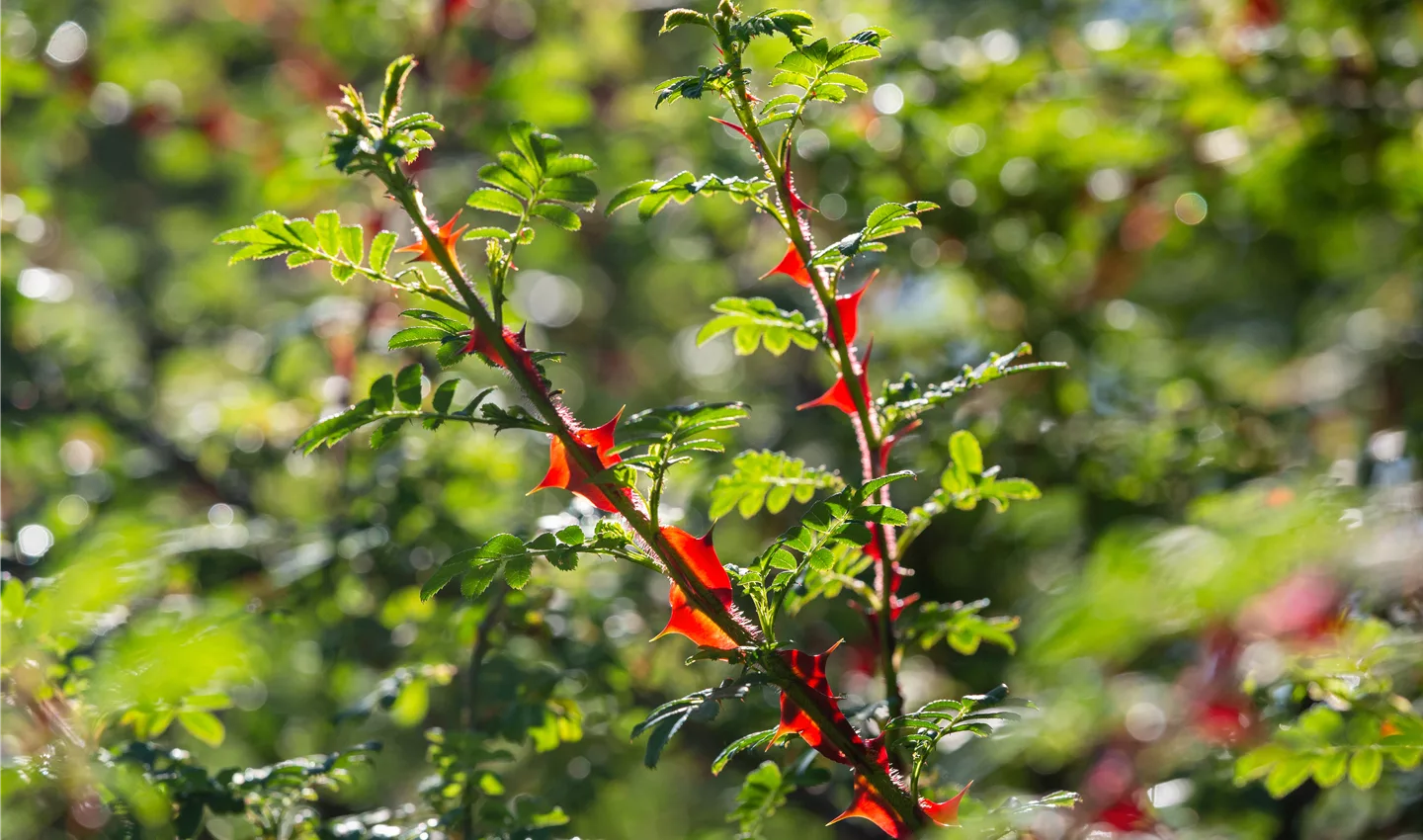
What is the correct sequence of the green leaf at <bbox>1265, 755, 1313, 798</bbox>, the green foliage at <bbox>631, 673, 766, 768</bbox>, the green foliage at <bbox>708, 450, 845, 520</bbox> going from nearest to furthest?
the green foliage at <bbox>631, 673, 766, 768</bbox>
the green foliage at <bbox>708, 450, 845, 520</bbox>
the green leaf at <bbox>1265, 755, 1313, 798</bbox>

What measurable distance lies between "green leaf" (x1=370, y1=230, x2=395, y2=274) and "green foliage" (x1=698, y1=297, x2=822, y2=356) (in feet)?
0.87

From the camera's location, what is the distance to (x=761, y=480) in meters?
1.01

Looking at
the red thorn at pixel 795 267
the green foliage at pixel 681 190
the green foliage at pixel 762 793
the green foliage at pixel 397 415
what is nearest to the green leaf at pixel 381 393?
the green foliage at pixel 397 415

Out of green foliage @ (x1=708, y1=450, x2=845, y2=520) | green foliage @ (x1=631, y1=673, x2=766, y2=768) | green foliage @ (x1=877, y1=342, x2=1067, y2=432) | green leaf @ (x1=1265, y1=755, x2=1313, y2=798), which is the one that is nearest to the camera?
green foliage @ (x1=631, y1=673, x2=766, y2=768)

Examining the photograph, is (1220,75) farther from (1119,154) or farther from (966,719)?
(966,719)

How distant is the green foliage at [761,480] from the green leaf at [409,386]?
0.95 ft

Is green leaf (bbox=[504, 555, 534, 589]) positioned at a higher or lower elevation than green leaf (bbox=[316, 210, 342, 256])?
lower

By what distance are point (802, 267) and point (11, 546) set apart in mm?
1319

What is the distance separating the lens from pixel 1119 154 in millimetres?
1949

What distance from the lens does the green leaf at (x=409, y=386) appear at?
847 millimetres

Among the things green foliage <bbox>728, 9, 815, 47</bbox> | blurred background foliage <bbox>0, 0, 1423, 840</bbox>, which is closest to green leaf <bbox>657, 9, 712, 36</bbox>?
green foliage <bbox>728, 9, 815, 47</bbox>

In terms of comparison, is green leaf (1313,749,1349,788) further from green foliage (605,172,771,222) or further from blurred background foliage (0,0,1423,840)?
green foliage (605,172,771,222)

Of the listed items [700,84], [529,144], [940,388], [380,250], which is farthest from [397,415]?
[940,388]

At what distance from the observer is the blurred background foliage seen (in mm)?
1125
